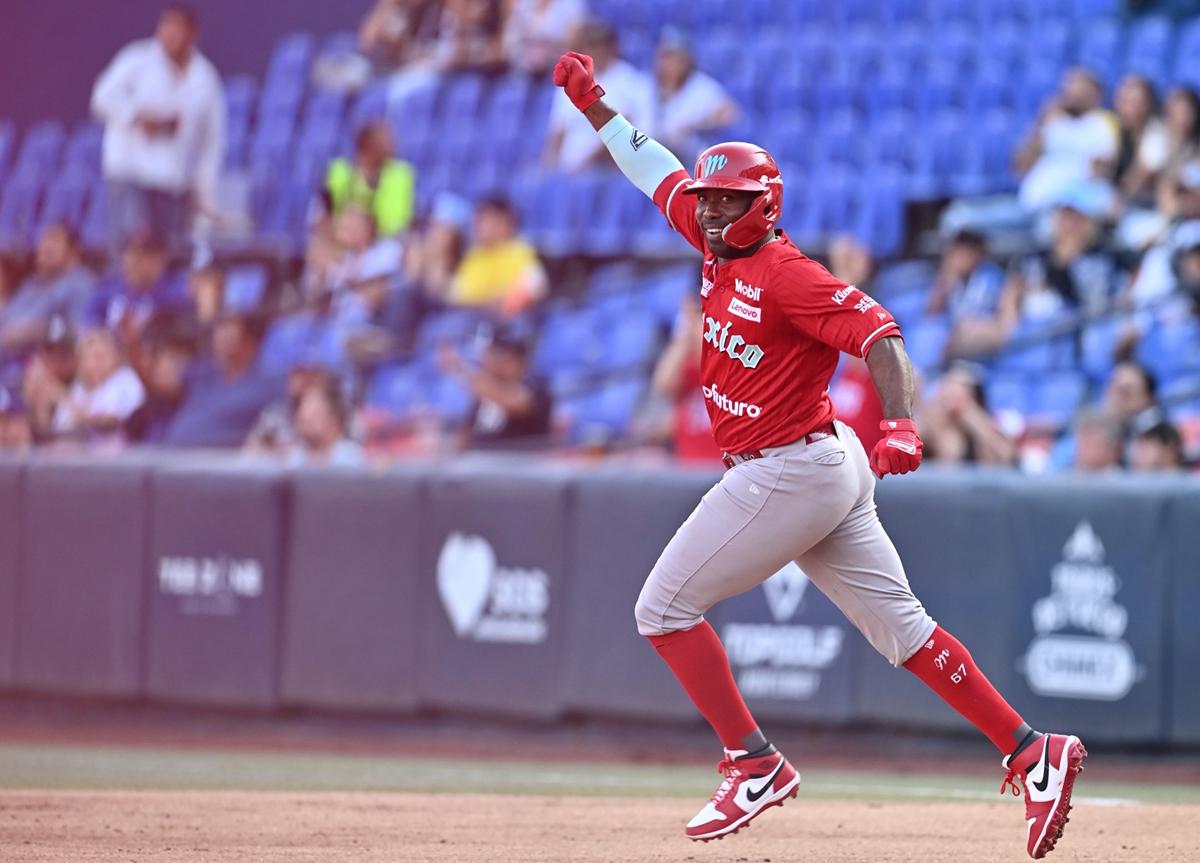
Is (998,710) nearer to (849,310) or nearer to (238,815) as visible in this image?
(849,310)

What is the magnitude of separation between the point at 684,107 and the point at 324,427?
4.25 m

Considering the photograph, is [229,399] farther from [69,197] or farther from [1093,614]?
[1093,614]

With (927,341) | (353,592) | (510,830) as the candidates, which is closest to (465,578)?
(353,592)

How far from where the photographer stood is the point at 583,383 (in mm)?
11461

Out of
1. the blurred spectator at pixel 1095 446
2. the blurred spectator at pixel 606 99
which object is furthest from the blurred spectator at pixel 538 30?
the blurred spectator at pixel 1095 446

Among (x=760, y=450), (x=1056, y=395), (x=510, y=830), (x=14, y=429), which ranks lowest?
(x=510, y=830)

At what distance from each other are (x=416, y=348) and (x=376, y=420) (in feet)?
2.01

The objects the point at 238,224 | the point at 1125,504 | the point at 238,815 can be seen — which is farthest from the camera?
the point at 238,224

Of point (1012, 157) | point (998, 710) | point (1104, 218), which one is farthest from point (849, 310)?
point (1012, 157)

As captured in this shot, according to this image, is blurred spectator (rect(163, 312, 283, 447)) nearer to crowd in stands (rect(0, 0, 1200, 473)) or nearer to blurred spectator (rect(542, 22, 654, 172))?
crowd in stands (rect(0, 0, 1200, 473))

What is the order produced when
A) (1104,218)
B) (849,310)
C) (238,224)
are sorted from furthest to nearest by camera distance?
1. (238,224)
2. (1104,218)
3. (849,310)

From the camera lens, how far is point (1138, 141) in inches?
412

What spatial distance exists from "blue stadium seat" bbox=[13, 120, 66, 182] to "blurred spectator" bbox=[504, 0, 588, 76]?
4.10 m

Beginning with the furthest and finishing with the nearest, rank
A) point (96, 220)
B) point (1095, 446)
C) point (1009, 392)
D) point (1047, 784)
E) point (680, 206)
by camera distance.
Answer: point (96, 220) < point (1009, 392) < point (1095, 446) < point (680, 206) < point (1047, 784)
